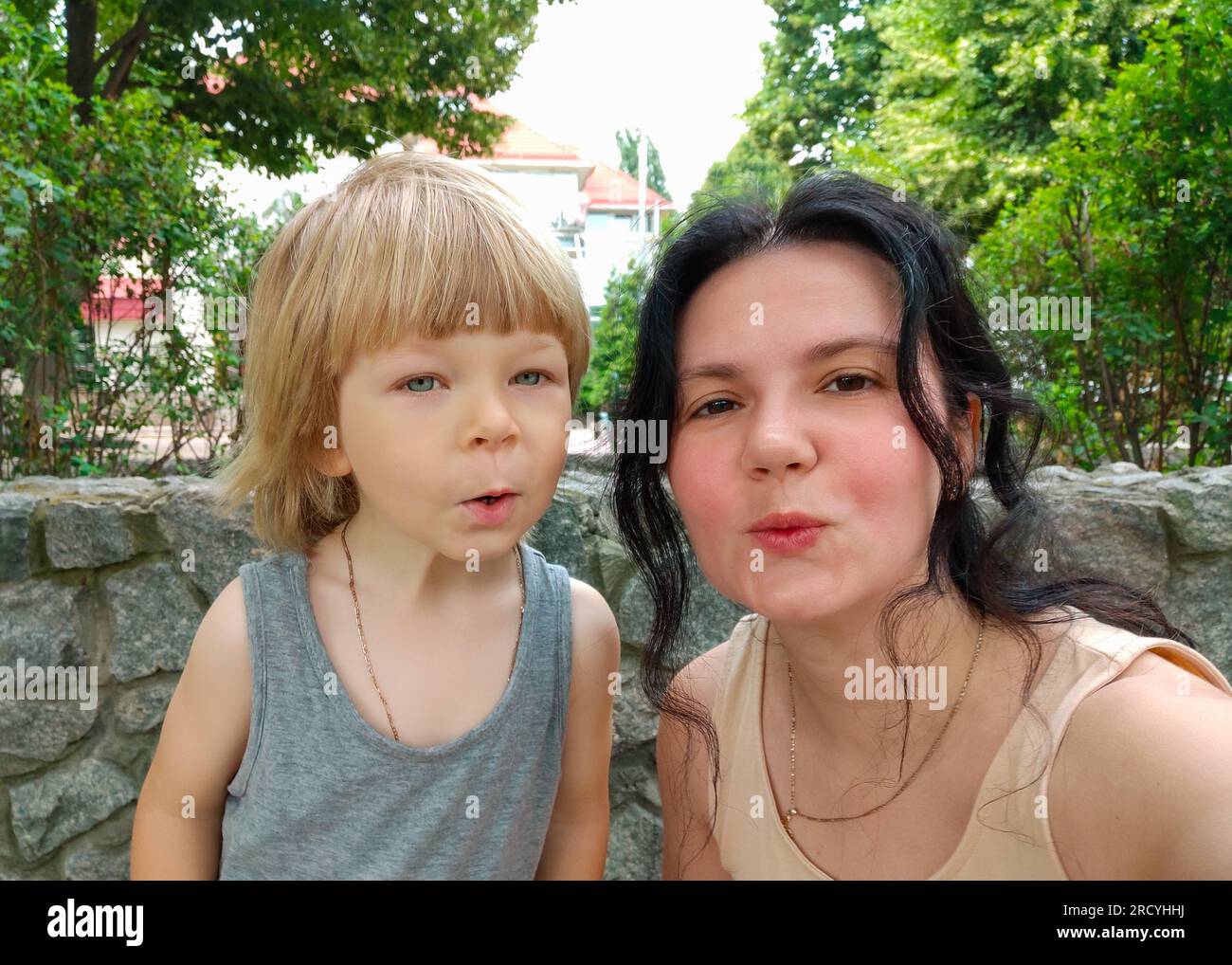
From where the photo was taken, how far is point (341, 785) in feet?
4.96

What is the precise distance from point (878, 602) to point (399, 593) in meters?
0.76

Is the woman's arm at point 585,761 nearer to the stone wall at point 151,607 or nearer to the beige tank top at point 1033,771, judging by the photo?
the beige tank top at point 1033,771

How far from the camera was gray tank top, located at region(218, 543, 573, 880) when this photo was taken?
4.95ft

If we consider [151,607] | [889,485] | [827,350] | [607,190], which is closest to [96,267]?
[151,607]

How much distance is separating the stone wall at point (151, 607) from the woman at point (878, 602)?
0.83 m

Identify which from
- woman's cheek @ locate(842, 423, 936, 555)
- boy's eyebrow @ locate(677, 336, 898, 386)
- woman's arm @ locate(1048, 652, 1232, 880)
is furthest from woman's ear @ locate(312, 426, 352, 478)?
woman's arm @ locate(1048, 652, 1232, 880)


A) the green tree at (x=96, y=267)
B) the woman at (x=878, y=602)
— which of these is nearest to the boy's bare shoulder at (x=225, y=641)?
the woman at (x=878, y=602)

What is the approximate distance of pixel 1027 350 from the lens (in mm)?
1948

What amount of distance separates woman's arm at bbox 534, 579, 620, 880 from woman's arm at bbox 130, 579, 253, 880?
53 cm

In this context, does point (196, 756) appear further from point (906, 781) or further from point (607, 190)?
point (607, 190)

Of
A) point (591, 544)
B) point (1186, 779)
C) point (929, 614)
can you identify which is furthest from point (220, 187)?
point (1186, 779)

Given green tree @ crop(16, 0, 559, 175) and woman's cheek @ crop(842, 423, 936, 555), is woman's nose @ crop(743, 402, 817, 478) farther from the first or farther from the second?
green tree @ crop(16, 0, 559, 175)

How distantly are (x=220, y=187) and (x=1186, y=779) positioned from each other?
4244 millimetres

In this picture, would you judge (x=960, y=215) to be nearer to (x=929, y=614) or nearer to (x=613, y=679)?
(x=929, y=614)
